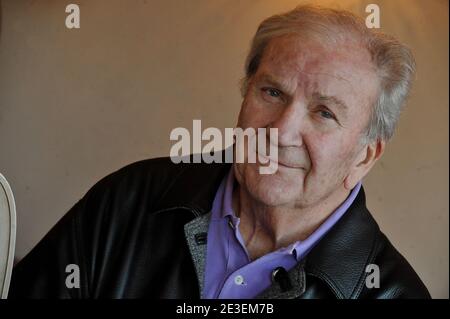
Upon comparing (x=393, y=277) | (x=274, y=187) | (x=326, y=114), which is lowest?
(x=393, y=277)

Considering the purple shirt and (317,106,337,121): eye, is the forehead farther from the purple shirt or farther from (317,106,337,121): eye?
the purple shirt

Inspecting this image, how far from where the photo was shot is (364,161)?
0.87 m

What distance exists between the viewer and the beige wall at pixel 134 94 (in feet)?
2.95

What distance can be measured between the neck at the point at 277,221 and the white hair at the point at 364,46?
0.12 metres

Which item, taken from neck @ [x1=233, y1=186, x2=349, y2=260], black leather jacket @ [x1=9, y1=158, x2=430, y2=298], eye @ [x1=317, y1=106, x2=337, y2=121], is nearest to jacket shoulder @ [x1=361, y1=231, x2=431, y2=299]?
black leather jacket @ [x1=9, y1=158, x2=430, y2=298]

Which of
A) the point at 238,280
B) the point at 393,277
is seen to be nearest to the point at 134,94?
the point at 238,280

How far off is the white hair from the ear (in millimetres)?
12

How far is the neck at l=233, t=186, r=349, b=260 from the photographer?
862mm

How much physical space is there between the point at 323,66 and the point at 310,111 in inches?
2.5

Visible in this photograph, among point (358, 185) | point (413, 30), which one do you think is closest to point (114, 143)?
point (358, 185)

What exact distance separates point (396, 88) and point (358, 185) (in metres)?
0.15

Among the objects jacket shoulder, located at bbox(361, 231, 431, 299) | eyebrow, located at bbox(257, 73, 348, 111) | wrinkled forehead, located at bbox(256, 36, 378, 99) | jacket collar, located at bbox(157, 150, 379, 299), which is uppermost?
wrinkled forehead, located at bbox(256, 36, 378, 99)

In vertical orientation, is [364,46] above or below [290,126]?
above

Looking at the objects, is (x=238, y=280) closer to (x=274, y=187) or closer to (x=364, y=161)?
(x=274, y=187)
